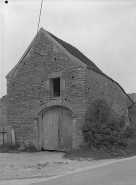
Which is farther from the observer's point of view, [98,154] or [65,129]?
[65,129]

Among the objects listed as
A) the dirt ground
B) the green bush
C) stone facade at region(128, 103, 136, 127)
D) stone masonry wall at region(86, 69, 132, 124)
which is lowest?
the dirt ground

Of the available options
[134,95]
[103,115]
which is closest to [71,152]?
[103,115]

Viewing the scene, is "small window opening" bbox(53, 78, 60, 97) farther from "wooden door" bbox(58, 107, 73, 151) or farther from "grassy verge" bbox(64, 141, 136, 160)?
"grassy verge" bbox(64, 141, 136, 160)

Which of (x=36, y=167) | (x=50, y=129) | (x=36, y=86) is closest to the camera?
(x=36, y=167)

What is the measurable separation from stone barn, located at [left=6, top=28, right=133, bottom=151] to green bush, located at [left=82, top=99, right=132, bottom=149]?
383mm

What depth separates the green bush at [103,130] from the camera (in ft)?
39.1

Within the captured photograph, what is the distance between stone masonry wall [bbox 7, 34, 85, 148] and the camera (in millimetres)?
12992

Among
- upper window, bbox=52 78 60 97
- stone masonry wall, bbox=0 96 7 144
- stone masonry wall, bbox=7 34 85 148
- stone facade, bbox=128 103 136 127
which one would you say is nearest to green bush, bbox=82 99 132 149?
stone masonry wall, bbox=7 34 85 148

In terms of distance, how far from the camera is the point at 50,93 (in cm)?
1379

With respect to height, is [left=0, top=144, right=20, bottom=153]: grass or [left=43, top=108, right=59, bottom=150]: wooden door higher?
[left=43, top=108, right=59, bottom=150]: wooden door

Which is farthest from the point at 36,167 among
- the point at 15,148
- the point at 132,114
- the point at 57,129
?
the point at 132,114

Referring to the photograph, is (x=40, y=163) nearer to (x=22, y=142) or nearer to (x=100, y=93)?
(x=22, y=142)

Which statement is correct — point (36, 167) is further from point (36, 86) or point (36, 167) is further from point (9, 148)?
point (36, 86)

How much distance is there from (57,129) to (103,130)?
2642 mm
